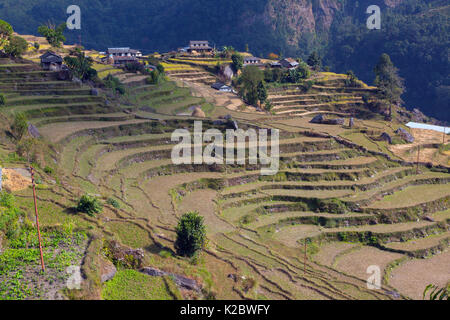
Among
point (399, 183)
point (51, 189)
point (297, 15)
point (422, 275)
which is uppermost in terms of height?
point (297, 15)

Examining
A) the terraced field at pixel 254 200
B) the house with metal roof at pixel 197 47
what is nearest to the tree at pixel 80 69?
the terraced field at pixel 254 200

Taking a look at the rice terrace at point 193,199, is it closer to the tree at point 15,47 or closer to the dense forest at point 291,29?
the tree at point 15,47

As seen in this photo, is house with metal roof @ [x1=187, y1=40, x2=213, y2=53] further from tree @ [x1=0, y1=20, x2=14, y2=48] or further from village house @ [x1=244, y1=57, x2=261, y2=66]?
tree @ [x1=0, y1=20, x2=14, y2=48]

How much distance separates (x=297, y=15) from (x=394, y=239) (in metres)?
114

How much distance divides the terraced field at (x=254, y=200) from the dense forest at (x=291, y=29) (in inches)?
2504

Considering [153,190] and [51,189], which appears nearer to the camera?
[51,189]

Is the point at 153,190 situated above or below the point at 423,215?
above

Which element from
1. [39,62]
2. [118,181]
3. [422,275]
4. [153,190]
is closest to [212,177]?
[153,190]

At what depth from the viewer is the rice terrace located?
53.8ft

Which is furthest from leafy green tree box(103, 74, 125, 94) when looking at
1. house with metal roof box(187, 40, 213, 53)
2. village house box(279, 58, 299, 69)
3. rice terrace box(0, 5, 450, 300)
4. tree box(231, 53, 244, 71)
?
village house box(279, 58, 299, 69)
